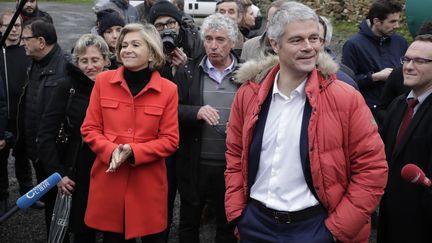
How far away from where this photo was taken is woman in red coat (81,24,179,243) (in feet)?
11.0

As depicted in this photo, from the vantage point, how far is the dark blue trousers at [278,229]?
2.46 metres

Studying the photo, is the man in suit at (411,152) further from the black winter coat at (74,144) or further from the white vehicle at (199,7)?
the white vehicle at (199,7)

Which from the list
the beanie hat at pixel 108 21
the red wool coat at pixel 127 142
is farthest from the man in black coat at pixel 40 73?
the red wool coat at pixel 127 142

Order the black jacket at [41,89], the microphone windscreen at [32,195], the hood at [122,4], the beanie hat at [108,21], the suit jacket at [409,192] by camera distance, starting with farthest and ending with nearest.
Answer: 1. the hood at [122,4]
2. the beanie hat at [108,21]
3. the black jacket at [41,89]
4. the suit jacket at [409,192]
5. the microphone windscreen at [32,195]

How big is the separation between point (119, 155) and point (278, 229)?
116 centimetres

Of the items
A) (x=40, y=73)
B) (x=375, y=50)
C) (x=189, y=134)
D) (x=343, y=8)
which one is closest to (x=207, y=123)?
(x=189, y=134)

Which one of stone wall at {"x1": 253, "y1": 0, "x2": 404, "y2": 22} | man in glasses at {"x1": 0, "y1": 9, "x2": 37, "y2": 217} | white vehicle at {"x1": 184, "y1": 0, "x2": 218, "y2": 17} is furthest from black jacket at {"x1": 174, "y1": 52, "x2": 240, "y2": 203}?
white vehicle at {"x1": 184, "y1": 0, "x2": 218, "y2": 17}

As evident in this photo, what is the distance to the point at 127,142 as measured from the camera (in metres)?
3.34

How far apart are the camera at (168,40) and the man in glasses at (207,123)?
261mm

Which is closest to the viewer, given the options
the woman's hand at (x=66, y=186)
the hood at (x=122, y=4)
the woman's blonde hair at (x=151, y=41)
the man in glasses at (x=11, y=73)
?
the woman's blonde hair at (x=151, y=41)

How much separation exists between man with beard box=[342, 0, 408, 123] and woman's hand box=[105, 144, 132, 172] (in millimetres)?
2603

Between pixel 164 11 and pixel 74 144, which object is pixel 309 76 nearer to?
pixel 74 144

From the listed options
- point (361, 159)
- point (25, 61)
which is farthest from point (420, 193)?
point (25, 61)

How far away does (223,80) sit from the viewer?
3797mm
